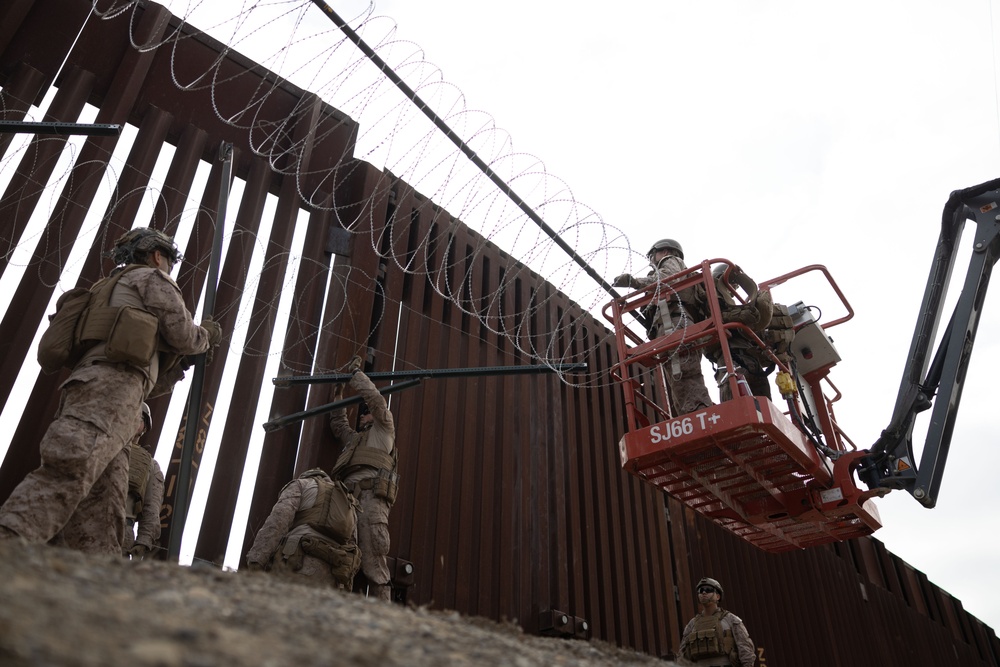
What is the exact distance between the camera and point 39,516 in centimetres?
384

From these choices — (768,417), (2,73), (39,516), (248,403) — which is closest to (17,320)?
(248,403)

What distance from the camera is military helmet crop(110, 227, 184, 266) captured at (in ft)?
16.2

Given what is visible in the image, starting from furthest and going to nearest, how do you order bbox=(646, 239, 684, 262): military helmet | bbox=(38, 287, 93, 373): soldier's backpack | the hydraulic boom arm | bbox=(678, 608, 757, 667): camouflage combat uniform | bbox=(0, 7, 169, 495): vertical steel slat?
bbox=(646, 239, 684, 262): military helmet < the hydraulic boom arm < bbox=(678, 608, 757, 667): camouflage combat uniform < bbox=(0, 7, 169, 495): vertical steel slat < bbox=(38, 287, 93, 373): soldier's backpack

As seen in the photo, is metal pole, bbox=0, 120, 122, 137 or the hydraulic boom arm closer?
metal pole, bbox=0, 120, 122, 137

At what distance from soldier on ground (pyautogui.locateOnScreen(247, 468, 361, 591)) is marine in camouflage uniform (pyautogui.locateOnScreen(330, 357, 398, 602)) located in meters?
0.30

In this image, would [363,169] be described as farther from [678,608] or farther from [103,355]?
[678,608]

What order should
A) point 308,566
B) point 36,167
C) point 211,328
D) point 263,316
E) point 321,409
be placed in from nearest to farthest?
point 211,328
point 308,566
point 36,167
point 321,409
point 263,316

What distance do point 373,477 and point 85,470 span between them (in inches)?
118

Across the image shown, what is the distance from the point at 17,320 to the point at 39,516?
2956 mm

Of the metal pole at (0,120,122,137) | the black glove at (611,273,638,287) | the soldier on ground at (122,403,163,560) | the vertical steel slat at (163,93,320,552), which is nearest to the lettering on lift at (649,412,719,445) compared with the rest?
the black glove at (611,273,638,287)

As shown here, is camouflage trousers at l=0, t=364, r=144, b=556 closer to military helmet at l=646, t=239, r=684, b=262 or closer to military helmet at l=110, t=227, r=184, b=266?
military helmet at l=110, t=227, r=184, b=266

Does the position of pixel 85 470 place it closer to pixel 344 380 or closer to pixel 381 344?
pixel 344 380

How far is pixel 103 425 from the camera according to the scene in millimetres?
4145

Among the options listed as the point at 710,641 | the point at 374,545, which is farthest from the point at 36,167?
the point at 710,641
